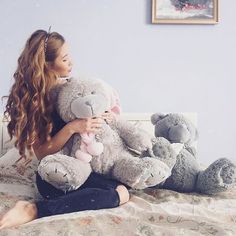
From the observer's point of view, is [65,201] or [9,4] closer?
[65,201]

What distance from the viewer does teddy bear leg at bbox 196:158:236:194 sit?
5.29 ft

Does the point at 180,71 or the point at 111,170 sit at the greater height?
the point at 180,71

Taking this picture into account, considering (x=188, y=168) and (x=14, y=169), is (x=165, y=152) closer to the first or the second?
(x=188, y=168)

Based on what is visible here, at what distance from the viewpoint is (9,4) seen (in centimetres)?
Answer: 235

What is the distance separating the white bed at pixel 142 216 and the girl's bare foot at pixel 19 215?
3 centimetres

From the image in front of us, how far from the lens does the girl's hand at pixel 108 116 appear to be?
162cm

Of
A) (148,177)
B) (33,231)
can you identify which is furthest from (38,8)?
(33,231)

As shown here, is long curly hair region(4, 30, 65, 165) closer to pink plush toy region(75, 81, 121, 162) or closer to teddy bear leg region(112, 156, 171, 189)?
pink plush toy region(75, 81, 121, 162)

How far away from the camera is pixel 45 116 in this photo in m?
1.61

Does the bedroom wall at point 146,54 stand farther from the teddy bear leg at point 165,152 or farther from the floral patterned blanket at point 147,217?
→ the floral patterned blanket at point 147,217

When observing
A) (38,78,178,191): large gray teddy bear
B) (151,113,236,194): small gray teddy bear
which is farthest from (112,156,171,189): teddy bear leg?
(151,113,236,194): small gray teddy bear

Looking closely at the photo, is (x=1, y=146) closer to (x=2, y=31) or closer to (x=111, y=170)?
(x=2, y=31)

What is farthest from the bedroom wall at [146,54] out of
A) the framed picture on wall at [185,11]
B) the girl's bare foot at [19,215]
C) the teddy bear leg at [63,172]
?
the girl's bare foot at [19,215]

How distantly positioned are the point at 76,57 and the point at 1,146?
1.99 feet
